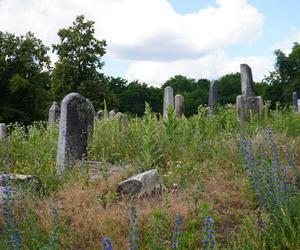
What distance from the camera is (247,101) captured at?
11586 mm

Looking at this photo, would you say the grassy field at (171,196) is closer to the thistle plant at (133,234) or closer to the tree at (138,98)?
the thistle plant at (133,234)

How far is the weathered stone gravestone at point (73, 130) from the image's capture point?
800 centimetres

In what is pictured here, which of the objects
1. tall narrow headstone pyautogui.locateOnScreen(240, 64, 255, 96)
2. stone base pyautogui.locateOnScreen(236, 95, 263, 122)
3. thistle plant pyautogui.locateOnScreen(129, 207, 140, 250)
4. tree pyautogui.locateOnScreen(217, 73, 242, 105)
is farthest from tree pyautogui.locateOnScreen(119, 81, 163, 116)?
thistle plant pyautogui.locateOnScreen(129, 207, 140, 250)

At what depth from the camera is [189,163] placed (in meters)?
6.84

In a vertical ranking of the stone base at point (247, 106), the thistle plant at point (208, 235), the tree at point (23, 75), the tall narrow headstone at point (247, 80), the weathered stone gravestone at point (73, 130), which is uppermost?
the tree at point (23, 75)

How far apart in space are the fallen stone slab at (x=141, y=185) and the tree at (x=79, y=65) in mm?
26251

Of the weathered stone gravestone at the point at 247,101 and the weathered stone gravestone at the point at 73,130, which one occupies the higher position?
the weathered stone gravestone at the point at 247,101

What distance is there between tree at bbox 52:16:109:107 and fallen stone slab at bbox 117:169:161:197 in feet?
86.1

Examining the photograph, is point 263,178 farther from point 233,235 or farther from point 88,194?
point 88,194

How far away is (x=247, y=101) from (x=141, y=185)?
6.50 meters

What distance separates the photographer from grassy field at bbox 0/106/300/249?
4.07 meters

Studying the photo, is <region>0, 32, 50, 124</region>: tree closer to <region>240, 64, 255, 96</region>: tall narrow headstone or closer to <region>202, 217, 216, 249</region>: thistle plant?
<region>240, 64, 255, 96</region>: tall narrow headstone

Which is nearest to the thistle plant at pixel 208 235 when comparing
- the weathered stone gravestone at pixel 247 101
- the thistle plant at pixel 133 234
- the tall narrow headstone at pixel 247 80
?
the thistle plant at pixel 133 234

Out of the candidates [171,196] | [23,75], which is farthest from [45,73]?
[171,196]
